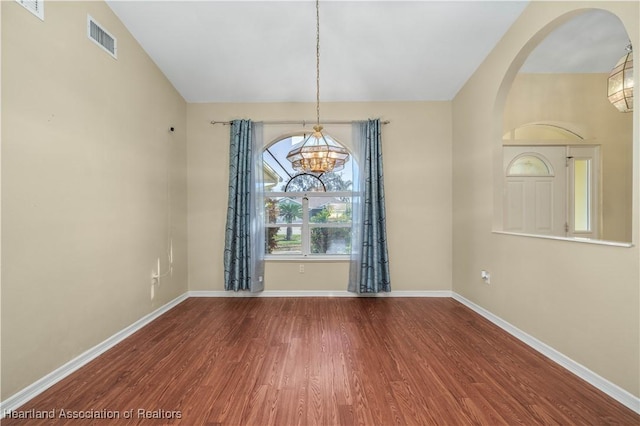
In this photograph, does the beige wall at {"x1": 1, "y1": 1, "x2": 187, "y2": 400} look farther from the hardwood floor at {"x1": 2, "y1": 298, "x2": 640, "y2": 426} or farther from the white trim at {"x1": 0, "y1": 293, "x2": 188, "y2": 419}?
the hardwood floor at {"x1": 2, "y1": 298, "x2": 640, "y2": 426}

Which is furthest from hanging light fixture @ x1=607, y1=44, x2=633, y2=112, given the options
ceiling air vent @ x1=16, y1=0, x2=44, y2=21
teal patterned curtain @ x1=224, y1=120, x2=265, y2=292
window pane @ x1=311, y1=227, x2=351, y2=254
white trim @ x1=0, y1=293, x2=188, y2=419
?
white trim @ x1=0, y1=293, x2=188, y2=419

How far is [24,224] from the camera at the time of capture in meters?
1.66

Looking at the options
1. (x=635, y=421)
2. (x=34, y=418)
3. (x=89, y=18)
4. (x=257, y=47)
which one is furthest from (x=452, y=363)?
(x=89, y=18)

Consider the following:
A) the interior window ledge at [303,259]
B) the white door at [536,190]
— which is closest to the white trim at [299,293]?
the interior window ledge at [303,259]

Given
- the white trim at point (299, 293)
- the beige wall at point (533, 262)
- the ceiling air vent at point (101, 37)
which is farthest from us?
the white trim at point (299, 293)

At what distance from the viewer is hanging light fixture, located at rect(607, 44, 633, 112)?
6.69ft

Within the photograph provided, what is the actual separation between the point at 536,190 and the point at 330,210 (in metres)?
2.91

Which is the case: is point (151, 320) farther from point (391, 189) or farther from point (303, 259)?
point (391, 189)

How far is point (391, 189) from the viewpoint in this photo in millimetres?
3773

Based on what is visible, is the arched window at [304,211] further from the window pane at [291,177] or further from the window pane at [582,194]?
the window pane at [582,194]

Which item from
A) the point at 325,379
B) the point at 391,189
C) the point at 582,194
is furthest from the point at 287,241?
the point at 582,194

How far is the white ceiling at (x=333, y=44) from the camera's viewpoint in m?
2.53

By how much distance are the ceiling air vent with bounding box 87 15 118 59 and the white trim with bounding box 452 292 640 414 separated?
474 cm

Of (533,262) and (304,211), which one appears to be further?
(304,211)
